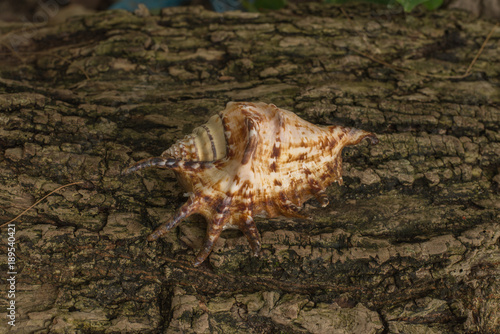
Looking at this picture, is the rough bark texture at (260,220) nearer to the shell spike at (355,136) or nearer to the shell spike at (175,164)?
the shell spike at (355,136)

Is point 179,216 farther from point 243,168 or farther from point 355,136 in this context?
point 355,136

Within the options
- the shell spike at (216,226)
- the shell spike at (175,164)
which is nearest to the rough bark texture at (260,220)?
the shell spike at (216,226)

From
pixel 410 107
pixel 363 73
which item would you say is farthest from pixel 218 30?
pixel 410 107

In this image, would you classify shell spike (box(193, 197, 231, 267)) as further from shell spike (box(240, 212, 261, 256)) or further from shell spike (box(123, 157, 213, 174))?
shell spike (box(123, 157, 213, 174))

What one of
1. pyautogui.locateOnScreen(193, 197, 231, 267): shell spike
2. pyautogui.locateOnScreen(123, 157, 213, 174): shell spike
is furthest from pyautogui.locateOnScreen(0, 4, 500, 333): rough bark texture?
pyautogui.locateOnScreen(123, 157, 213, 174): shell spike

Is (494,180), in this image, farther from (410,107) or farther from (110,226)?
(110,226)
